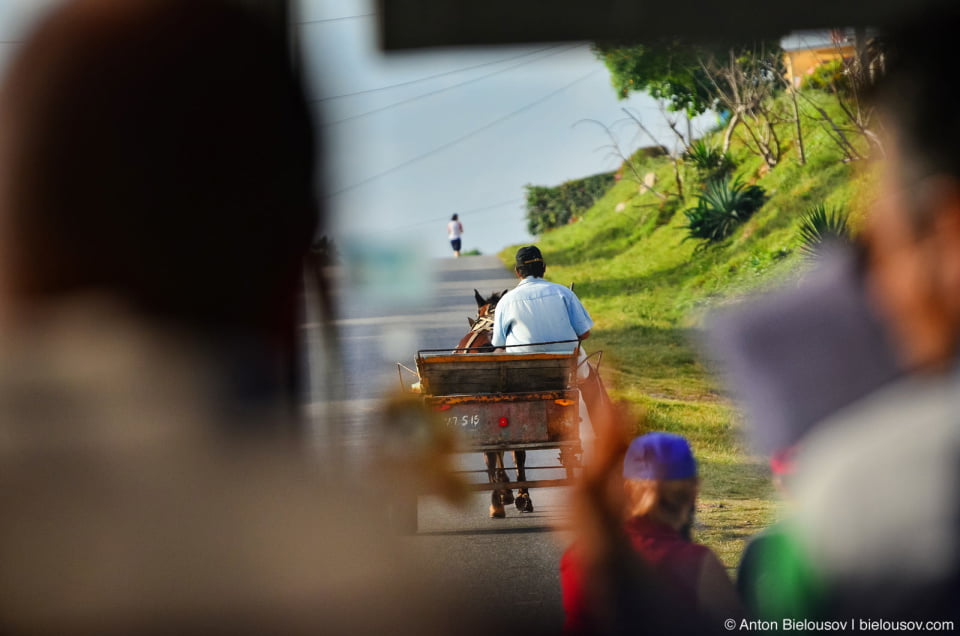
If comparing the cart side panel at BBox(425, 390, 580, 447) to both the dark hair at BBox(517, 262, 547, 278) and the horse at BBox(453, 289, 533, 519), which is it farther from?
the dark hair at BBox(517, 262, 547, 278)

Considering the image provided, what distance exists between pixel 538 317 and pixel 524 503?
4.27 feet

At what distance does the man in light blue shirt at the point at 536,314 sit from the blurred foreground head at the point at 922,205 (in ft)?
18.3

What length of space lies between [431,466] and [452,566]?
0.20 meters

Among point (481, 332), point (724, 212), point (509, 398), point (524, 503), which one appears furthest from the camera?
point (724, 212)

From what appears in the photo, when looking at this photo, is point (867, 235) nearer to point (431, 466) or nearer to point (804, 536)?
point (804, 536)

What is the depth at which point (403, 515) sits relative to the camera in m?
1.27

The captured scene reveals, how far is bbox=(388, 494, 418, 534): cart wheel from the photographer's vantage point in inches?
36.6

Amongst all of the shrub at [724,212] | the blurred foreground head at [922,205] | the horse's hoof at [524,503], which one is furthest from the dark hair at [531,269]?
the shrub at [724,212]

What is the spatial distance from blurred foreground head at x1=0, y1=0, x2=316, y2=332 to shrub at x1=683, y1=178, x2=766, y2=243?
61.0 ft

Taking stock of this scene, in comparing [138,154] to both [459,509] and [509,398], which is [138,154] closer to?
[459,509]

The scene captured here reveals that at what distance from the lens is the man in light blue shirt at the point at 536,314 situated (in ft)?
22.6

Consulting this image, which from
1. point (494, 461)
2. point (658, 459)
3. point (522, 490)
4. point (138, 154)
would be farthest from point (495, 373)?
point (138, 154)

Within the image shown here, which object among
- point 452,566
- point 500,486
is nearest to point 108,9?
point 452,566

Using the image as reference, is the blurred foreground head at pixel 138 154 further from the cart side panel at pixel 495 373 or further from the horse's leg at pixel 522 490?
the horse's leg at pixel 522 490
